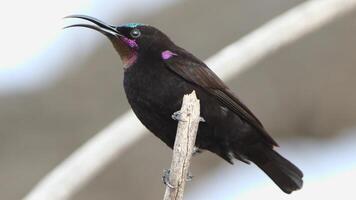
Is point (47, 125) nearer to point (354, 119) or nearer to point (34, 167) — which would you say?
point (34, 167)

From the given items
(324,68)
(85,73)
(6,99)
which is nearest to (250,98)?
(324,68)

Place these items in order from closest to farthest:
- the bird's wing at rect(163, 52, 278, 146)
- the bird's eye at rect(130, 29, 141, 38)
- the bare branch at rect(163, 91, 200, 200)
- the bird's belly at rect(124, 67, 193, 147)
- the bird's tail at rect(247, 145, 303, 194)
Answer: the bare branch at rect(163, 91, 200, 200) → the bird's belly at rect(124, 67, 193, 147) → the bird's wing at rect(163, 52, 278, 146) → the bird's eye at rect(130, 29, 141, 38) → the bird's tail at rect(247, 145, 303, 194)

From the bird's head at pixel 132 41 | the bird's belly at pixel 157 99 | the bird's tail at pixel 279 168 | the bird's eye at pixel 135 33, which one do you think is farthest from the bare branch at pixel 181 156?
the bird's tail at pixel 279 168

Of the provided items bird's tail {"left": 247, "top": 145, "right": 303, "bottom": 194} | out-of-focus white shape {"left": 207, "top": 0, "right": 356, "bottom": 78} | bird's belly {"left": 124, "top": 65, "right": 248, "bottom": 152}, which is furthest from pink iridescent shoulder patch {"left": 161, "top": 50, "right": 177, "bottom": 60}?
bird's tail {"left": 247, "top": 145, "right": 303, "bottom": 194}

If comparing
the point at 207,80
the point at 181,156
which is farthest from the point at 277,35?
the point at 181,156

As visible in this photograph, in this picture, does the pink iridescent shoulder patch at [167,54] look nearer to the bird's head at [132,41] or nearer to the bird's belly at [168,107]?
the bird's head at [132,41]

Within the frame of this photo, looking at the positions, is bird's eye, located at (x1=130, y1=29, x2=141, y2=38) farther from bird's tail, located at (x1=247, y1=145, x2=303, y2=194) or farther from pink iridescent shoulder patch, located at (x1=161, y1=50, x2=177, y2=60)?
bird's tail, located at (x1=247, y1=145, x2=303, y2=194)
